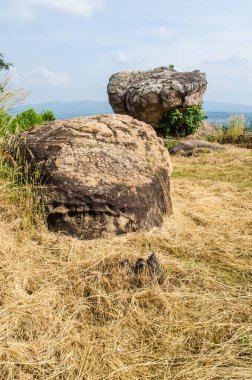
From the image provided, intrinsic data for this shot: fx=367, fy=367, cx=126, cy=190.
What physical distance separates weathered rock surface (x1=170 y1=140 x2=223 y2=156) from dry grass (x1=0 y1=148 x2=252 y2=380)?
603cm

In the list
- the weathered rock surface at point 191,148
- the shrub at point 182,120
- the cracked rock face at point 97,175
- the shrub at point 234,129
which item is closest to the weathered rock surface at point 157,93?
the shrub at point 182,120

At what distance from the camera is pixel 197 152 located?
33.4 feet

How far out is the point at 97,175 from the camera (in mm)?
3961

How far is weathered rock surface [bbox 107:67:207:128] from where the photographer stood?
Answer: 1169cm

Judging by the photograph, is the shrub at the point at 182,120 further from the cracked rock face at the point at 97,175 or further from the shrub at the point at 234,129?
the cracked rock face at the point at 97,175

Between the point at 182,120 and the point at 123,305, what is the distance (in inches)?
407

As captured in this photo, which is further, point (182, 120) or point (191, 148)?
point (182, 120)

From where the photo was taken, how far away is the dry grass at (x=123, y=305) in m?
2.12

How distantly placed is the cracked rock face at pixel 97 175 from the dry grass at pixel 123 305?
0.23 metres

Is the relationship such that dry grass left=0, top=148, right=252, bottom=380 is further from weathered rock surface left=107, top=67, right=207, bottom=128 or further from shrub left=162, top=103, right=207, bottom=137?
shrub left=162, top=103, right=207, bottom=137

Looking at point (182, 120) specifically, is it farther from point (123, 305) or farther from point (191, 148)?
point (123, 305)

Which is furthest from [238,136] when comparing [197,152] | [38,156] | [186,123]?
[38,156]

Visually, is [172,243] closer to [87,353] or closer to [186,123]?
[87,353]

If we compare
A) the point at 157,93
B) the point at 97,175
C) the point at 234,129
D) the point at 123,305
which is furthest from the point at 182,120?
the point at 123,305
